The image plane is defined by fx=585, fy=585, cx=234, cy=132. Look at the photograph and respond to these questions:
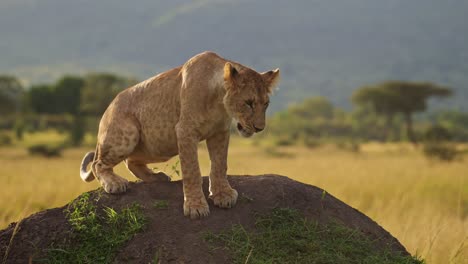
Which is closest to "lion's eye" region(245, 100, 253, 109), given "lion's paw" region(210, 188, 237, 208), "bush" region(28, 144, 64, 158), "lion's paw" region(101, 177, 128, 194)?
"lion's paw" region(210, 188, 237, 208)

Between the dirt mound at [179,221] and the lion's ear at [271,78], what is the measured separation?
3.72 feet

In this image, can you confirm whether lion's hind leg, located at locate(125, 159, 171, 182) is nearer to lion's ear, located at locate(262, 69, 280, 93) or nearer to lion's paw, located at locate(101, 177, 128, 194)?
lion's paw, located at locate(101, 177, 128, 194)

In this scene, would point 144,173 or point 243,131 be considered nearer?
point 243,131

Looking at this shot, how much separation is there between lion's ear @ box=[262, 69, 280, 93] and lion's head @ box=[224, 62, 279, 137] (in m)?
0.10

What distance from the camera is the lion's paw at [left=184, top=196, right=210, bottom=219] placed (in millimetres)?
5223

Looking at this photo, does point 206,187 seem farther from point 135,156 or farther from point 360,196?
point 360,196

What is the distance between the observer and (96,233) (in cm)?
518

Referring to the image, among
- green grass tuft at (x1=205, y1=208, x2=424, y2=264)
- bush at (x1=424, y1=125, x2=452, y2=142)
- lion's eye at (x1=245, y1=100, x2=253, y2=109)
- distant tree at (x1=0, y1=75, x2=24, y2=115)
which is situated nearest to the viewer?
green grass tuft at (x1=205, y1=208, x2=424, y2=264)

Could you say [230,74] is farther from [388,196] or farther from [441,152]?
[441,152]

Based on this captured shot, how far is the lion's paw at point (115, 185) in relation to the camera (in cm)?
576

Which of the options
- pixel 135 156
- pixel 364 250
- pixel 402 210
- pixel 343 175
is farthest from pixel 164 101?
pixel 343 175

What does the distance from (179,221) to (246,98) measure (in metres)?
1.27

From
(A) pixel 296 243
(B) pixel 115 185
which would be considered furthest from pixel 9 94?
(A) pixel 296 243

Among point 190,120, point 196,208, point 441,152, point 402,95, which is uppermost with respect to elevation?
point 190,120
